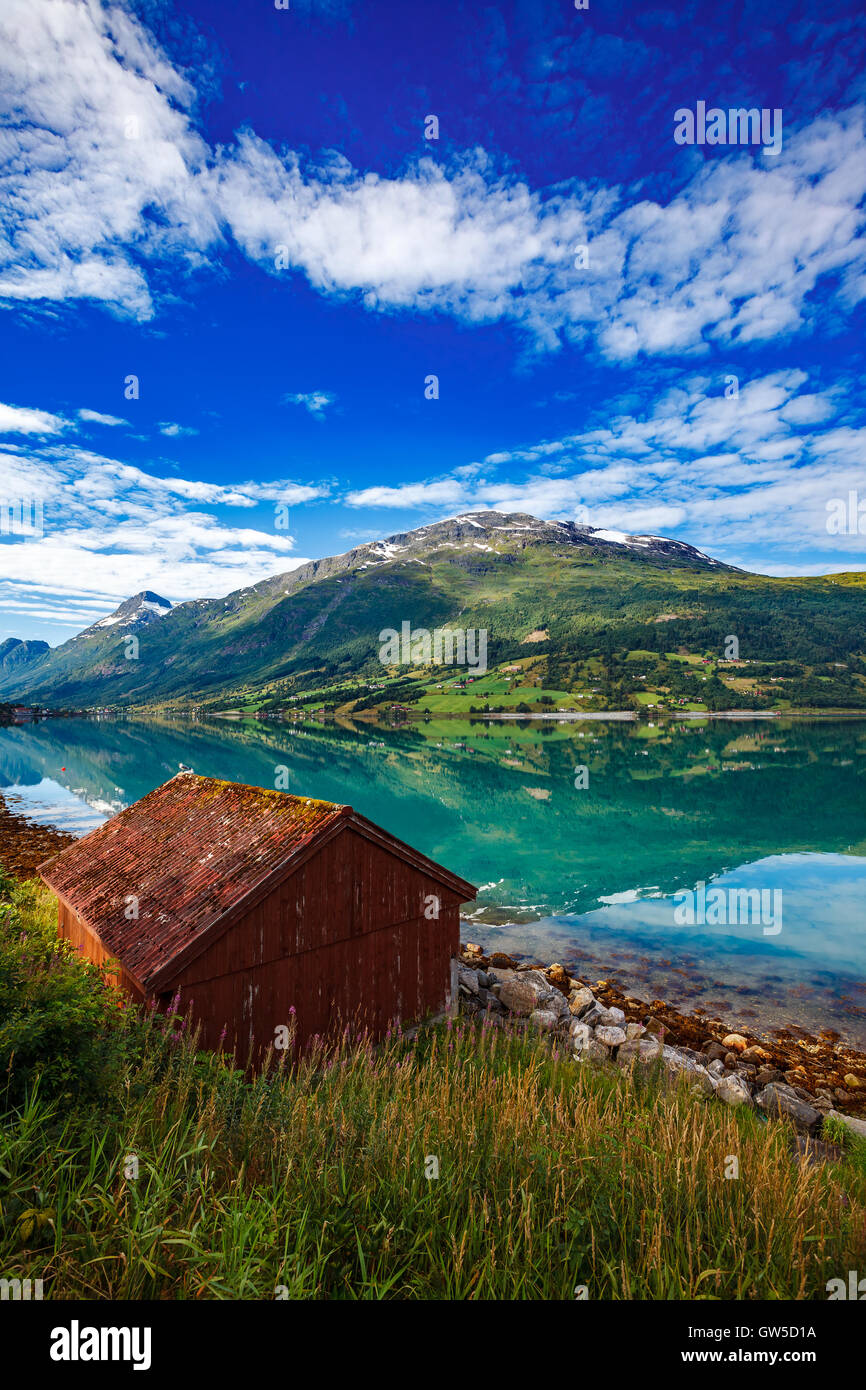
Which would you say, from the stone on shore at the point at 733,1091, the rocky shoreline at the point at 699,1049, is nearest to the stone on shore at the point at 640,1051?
the rocky shoreline at the point at 699,1049

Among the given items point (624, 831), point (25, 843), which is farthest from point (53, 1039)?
point (624, 831)

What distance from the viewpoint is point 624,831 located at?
158 ft

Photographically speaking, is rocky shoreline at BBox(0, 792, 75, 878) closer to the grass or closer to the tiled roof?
the tiled roof

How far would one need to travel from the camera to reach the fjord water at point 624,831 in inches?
909

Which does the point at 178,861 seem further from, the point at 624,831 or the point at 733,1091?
the point at 624,831

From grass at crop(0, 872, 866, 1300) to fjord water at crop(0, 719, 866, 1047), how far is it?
16.7 meters

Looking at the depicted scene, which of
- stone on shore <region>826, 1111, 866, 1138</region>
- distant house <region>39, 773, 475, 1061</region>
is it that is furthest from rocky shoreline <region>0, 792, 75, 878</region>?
stone on shore <region>826, 1111, 866, 1138</region>

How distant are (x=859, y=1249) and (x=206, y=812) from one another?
12.3 m

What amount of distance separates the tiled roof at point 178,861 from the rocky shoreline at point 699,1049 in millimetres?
6795

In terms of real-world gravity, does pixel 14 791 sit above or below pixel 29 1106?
below

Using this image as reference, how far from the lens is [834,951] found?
24.8m
